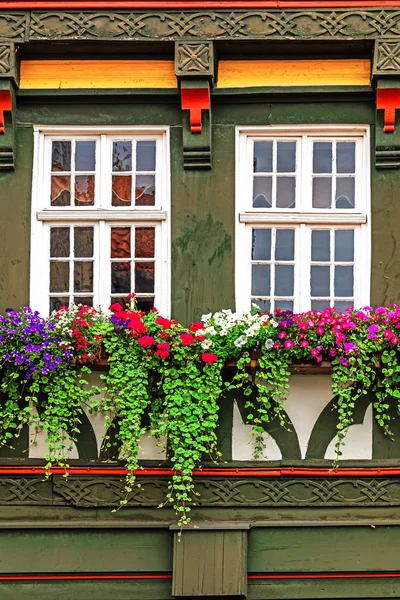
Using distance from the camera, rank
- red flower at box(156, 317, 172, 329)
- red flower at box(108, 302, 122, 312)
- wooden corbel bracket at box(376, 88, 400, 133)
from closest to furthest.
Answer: red flower at box(156, 317, 172, 329)
red flower at box(108, 302, 122, 312)
wooden corbel bracket at box(376, 88, 400, 133)

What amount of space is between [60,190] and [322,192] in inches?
86.5

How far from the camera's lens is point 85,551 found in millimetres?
10250

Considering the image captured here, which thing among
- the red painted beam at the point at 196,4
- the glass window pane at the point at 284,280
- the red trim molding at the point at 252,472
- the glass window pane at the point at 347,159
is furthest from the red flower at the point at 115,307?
the red painted beam at the point at 196,4

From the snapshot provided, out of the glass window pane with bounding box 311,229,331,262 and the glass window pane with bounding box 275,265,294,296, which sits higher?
the glass window pane with bounding box 311,229,331,262

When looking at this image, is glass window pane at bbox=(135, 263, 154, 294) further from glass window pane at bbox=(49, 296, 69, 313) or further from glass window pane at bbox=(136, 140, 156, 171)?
glass window pane at bbox=(136, 140, 156, 171)

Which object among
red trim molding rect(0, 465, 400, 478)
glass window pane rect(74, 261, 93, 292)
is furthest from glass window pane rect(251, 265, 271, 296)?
red trim molding rect(0, 465, 400, 478)

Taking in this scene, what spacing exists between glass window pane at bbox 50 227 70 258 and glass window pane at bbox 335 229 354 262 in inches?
88.6

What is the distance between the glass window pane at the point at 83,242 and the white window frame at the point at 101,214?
47 mm

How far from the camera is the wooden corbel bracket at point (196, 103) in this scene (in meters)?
10.7

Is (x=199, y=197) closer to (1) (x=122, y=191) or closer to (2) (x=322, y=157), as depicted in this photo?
(1) (x=122, y=191)

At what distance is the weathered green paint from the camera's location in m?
10.2

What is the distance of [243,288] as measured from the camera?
10.8m

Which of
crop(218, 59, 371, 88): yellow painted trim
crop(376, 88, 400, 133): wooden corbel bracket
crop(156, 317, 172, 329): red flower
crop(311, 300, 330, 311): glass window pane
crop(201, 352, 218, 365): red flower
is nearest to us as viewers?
crop(201, 352, 218, 365): red flower

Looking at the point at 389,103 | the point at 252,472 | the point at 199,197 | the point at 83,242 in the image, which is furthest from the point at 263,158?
the point at 252,472
